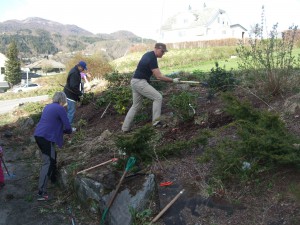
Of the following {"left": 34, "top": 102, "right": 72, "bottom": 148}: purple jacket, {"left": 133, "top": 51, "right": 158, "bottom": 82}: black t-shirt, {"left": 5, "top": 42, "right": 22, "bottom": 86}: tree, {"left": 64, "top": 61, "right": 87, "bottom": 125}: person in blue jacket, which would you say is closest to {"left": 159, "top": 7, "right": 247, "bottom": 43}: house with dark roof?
{"left": 5, "top": 42, "right": 22, "bottom": 86}: tree

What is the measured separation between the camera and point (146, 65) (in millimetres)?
7066

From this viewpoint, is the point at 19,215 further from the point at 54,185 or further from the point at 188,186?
the point at 188,186

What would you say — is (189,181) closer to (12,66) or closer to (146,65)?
(146,65)

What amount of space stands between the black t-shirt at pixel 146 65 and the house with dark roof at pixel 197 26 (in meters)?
57.7

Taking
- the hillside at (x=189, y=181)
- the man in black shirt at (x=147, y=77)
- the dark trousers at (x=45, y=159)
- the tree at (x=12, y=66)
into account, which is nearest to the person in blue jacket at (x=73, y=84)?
the hillside at (x=189, y=181)

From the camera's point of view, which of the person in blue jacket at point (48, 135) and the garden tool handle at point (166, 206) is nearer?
the garden tool handle at point (166, 206)

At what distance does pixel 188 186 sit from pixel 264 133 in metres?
1.22

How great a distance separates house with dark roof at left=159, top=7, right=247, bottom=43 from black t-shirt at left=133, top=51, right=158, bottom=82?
57.7 metres

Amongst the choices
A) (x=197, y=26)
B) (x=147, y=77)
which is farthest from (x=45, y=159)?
(x=197, y=26)

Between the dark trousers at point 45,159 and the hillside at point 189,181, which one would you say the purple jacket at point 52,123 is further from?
the hillside at point 189,181

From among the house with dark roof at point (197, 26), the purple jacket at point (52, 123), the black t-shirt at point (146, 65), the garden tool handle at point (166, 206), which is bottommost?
the garden tool handle at point (166, 206)

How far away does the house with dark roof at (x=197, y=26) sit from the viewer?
209 feet

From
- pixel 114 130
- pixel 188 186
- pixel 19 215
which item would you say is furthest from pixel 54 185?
pixel 188 186

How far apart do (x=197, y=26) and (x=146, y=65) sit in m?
59.1
